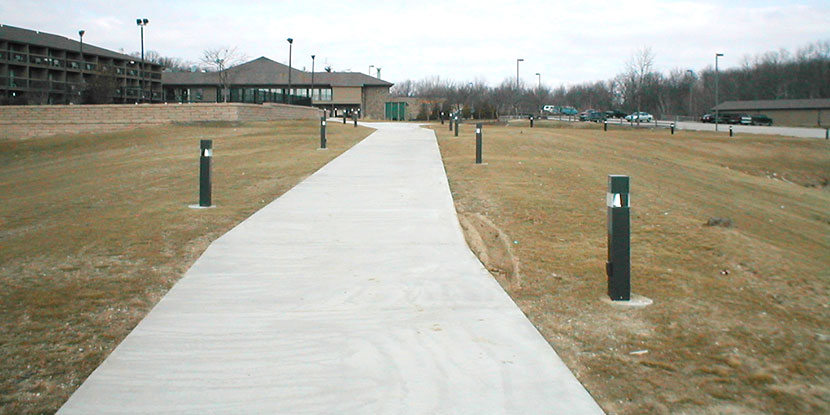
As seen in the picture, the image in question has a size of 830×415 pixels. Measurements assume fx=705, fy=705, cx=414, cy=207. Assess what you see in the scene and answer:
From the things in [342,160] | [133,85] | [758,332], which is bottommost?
[758,332]

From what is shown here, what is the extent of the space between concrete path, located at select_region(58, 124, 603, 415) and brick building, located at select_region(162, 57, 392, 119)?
225 feet

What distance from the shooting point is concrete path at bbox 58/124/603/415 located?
4.31m

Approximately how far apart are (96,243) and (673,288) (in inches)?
265

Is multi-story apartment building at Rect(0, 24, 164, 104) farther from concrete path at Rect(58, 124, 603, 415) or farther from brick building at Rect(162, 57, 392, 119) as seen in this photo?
concrete path at Rect(58, 124, 603, 415)

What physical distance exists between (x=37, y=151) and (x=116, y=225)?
82.6ft

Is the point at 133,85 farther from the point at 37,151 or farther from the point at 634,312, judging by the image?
the point at 634,312

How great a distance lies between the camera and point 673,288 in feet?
23.6

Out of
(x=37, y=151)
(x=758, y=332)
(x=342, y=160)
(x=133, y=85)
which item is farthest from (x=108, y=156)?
(x=133, y=85)

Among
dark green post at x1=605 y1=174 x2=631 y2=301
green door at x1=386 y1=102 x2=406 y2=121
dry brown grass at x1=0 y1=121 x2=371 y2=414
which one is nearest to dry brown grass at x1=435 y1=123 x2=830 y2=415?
dark green post at x1=605 y1=174 x2=631 y2=301

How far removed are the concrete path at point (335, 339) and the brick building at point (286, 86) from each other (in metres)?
68.6

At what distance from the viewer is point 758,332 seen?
595cm

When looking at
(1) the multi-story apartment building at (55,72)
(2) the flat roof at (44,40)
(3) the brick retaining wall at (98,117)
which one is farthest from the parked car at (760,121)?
(2) the flat roof at (44,40)

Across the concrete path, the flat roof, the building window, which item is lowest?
the concrete path

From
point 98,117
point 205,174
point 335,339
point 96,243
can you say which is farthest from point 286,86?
point 335,339
